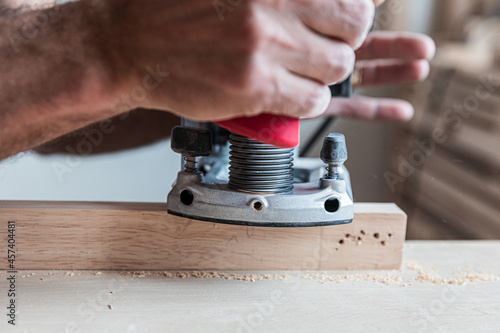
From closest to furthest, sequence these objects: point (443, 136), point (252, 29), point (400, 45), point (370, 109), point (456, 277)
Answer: point (252, 29)
point (456, 277)
point (400, 45)
point (370, 109)
point (443, 136)

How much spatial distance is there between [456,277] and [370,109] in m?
0.63

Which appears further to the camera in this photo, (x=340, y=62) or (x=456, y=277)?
(x=456, y=277)

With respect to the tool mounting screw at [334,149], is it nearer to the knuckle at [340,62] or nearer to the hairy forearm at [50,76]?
the knuckle at [340,62]

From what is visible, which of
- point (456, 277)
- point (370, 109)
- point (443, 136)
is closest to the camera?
point (456, 277)

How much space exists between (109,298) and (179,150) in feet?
0.67

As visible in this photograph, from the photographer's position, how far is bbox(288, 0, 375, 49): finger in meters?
0.49

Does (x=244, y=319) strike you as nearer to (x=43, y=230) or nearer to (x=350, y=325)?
(x=350, y=325)

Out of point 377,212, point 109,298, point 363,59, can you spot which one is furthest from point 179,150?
point 363,59

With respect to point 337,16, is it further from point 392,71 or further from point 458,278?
point 392,71

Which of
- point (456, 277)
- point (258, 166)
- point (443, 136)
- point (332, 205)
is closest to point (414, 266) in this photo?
point (456, 277)

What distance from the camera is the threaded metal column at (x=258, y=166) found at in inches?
24.5

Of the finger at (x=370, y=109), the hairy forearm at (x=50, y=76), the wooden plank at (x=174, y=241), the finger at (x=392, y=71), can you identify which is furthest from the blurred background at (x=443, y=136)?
the hairy forearm at (x=50, y=76)

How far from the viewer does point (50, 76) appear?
562 millimetres

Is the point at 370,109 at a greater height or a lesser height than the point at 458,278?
greater
